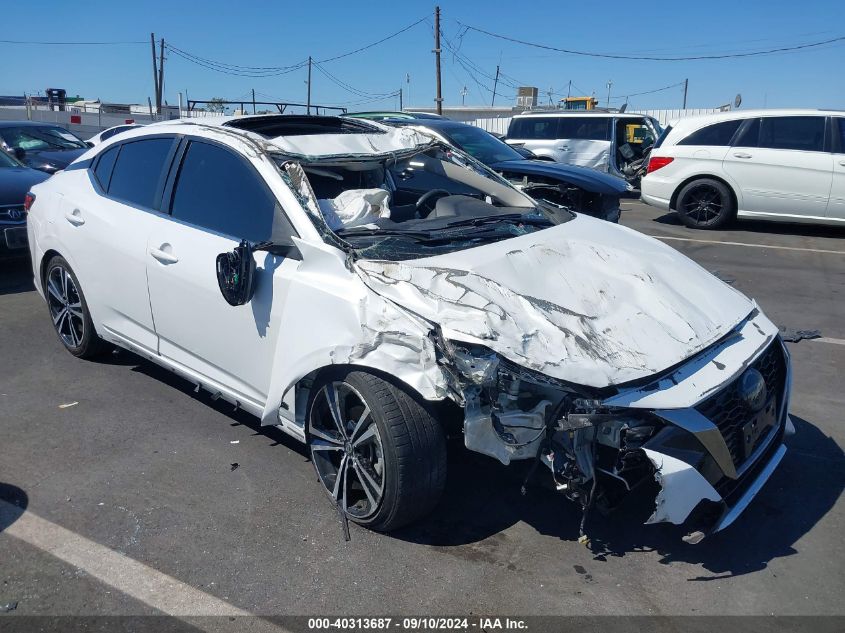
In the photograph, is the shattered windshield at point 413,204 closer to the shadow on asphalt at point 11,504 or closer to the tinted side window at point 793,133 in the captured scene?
the shadow on asphalt at point 11,504

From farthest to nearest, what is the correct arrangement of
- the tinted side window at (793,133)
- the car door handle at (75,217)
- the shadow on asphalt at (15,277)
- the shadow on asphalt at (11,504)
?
1. the tinted side window at (793,133)
2. the shadow on asphalt at (15,277)
3. the car door handle at (75,217)
4. the shadow on asphalt at (11,504)

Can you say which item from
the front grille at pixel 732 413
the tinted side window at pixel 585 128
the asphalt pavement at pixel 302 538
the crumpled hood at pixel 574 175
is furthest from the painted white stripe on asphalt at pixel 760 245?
the front grille at pixel 732 413

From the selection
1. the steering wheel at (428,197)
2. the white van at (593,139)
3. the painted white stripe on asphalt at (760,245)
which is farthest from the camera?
the white van at (593,139)

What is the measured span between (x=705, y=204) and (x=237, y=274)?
9485 millimetres

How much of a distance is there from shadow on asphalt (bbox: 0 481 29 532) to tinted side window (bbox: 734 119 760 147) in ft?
34.0

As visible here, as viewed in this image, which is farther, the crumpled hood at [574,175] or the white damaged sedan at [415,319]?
the crumpled hood at [574,175]

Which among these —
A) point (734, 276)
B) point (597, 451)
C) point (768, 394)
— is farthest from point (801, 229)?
point (597, 451)

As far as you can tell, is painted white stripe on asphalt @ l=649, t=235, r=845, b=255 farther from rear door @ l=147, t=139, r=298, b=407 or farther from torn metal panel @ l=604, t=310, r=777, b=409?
rear door @ l=147, t=139, r=298, b=407

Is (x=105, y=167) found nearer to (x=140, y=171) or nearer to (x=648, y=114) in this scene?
(x=140, y=171)

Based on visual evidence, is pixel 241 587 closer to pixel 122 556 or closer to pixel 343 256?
pixel 122 556

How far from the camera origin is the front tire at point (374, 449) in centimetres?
292

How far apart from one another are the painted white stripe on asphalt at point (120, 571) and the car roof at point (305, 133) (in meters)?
2.03

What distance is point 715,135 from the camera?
36.1 ft

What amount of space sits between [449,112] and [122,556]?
51496 mm
